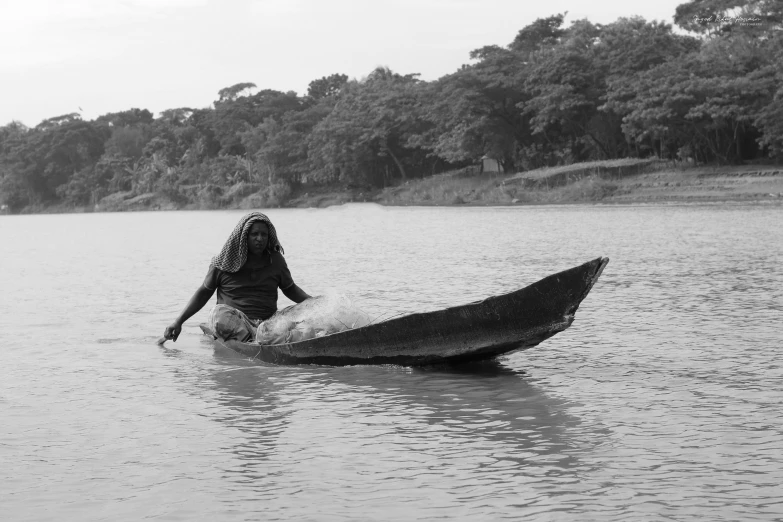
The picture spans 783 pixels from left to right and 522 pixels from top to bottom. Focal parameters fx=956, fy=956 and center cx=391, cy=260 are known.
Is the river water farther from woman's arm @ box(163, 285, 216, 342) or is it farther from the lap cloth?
woman's arm @ box(163, 285, 216, 342)

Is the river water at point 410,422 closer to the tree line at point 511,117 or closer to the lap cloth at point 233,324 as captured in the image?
the lap cloth at point 233,324

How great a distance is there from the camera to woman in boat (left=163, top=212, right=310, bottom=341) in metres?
8.23

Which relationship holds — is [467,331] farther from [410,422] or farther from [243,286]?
[243,286]

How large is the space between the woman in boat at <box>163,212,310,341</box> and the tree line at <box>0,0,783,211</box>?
33.9m

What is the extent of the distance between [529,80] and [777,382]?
44.0 metres

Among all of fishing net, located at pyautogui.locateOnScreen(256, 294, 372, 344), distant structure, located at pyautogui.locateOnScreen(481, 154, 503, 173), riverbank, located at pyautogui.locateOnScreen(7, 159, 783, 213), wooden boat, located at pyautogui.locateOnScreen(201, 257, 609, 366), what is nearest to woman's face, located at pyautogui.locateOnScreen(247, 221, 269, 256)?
fishing net, located at pyautogui.locateOnScreen(256, 294, 372, 344)

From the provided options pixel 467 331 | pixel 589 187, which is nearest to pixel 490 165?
pixel 589 187

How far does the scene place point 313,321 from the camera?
7984 mm

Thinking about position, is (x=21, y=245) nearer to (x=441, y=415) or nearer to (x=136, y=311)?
Answer: (x=136, y=311)

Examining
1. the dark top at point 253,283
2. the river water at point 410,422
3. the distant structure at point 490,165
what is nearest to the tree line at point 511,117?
the distant structure at point 490,165

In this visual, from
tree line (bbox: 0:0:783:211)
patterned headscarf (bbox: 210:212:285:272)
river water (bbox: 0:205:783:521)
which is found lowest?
river water (bbox: 0:205:783:521)

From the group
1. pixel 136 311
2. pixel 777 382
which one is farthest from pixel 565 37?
pixel 777 382

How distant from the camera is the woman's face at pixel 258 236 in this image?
805 cm

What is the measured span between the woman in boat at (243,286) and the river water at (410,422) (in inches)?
13.4
